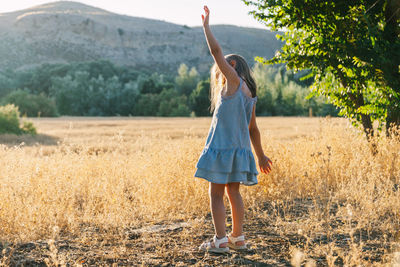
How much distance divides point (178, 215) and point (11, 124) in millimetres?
14539

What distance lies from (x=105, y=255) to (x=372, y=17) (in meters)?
5.95

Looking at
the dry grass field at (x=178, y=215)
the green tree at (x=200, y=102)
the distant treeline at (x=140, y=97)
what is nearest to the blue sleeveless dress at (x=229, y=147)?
the dry grass field at (x=178, y=215)

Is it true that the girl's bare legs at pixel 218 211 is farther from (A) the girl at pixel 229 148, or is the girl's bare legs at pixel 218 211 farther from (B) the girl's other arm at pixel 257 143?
(B) the girl's other arm at pixel 257 143

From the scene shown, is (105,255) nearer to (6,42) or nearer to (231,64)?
(231,64)

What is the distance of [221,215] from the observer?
3.70 meters

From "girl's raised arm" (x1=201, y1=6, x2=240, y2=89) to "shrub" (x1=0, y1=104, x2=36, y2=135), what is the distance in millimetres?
15432

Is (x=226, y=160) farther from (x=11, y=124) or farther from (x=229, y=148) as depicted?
(x=11, y=124)

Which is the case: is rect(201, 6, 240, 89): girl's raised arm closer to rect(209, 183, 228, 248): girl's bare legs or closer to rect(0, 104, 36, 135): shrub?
rect(209, 183, 228, 248): girl's bare legs

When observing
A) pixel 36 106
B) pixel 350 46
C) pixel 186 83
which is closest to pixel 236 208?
pixel 350 46

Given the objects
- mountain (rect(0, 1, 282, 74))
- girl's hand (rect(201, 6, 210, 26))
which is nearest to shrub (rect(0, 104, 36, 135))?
girl's hand (rect(201, 6, 210, 26))

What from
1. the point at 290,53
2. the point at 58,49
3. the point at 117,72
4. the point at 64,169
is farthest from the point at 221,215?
the point at 58,49

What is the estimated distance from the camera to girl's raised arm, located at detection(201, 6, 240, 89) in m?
3.50

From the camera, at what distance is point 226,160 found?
3.60 m

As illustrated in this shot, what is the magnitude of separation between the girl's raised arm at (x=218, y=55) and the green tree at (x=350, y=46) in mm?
3283
